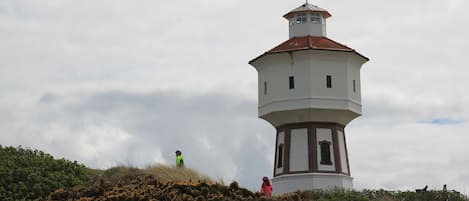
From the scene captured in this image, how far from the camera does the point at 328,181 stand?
50938 mm

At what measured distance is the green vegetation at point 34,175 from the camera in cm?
3472

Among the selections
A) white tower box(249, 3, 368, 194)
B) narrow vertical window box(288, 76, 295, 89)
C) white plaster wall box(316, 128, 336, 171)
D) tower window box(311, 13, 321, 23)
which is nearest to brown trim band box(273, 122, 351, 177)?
white tower box(249, 3, 368, 194)

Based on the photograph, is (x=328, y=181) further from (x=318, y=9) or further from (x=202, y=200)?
(x=202, y=200)

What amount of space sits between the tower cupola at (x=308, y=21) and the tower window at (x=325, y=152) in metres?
6.31

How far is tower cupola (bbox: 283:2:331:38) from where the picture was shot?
54125 millimetres

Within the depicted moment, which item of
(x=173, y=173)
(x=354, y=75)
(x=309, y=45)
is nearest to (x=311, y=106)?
(x=309, y=45)

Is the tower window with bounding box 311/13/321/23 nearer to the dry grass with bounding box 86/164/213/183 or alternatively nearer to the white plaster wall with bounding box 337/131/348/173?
the white plaster wall with bounding box 337/131/348/173

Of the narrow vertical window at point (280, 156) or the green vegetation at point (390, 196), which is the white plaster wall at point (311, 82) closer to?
the narrow vertical window at point (280, 156)

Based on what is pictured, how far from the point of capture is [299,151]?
171 ft

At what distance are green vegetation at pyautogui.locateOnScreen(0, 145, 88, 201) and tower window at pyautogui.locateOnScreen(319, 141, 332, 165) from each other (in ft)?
58.9

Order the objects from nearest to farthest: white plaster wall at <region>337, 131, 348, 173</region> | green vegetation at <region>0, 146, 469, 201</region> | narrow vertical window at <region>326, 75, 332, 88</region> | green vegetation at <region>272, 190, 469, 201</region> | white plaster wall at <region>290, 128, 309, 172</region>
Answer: green vegetation at <region>0, 146, 469, 201</region>, green vegetation at <region>272, 190, 469, 201</region>, narrow vertical window at <region>326, 75, 332, 88</region>, white plaster wall at <region>290, 128, 309, 172</region>, white plaster wall at <region>337, 131, 348, 173</region>

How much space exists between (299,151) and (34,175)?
19.9 metres

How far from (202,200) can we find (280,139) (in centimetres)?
2505

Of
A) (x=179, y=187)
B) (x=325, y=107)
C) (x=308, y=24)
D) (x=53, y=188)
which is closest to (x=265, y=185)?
(x=179, y=187)
